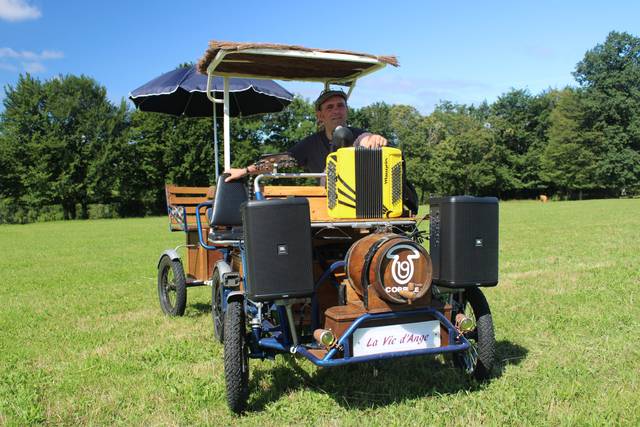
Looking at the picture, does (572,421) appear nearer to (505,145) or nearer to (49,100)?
(49,100)

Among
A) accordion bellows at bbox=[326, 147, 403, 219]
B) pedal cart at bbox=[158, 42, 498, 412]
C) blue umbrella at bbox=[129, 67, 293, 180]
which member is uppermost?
blue umbrella at bbox=[129, 67, 293, 180]

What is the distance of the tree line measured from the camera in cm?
4566

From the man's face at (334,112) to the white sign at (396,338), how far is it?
2.06 metres

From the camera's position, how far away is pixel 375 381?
408 centimetres

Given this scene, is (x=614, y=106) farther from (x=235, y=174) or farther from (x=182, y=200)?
(x=235, y=174)

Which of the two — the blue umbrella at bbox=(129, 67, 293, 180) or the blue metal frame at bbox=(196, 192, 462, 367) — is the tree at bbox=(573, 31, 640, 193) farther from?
the blue metal frame at bbox=(196, 192, 462, 367)

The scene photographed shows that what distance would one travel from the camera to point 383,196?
3.76m

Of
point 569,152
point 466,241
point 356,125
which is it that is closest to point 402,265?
point 466,241

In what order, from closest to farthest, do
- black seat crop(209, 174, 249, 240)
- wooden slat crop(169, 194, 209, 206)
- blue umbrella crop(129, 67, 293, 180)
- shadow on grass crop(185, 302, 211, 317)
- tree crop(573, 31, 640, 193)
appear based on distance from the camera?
1. black seat crop(209, 174, 249, 240)
2. shadow on grass crop(185, 302, 211, 317)
3. wooden slat crop(169, 194, 209, 206)
4. blue umbrella crop(129, 67, 293, 180)
5. tree crop(573, 31, 640, 193)

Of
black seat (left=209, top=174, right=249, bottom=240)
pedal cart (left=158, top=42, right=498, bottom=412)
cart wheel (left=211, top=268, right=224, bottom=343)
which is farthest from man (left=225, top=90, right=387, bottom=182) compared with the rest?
cart wheel (left=211, top=268, right=224, bottom=343)

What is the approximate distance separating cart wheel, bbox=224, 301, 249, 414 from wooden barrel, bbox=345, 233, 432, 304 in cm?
86

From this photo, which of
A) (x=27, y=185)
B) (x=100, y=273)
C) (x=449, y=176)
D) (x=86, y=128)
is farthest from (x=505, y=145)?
(x=100, y=273)

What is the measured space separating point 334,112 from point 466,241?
181 cm

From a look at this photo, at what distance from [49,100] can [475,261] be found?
50.6 metres
